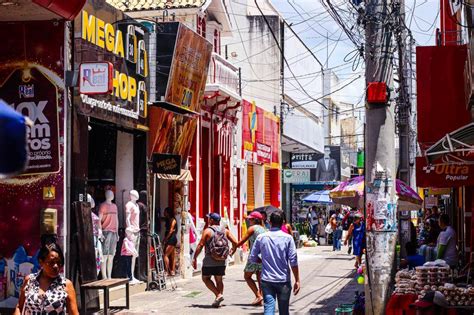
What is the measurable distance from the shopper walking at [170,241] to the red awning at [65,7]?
784cm

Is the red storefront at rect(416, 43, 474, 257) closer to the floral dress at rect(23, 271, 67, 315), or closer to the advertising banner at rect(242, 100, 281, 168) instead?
the floral dress at rect(23, 271, 67, 315)

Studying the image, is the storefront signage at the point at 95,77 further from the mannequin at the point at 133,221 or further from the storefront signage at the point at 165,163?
the storefront signage at the point at 165,163

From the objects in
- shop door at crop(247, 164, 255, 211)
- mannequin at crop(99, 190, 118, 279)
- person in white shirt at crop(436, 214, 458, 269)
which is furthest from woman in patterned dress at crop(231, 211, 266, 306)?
shop door at crop(247, 164, 255, 211)

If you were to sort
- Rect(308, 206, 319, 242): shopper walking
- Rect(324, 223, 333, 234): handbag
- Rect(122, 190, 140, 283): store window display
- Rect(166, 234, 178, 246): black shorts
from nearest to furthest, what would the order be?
Rect(122, 190, 140, 283): store window display < Rect(166, 234, 178, 246): black shorts < Rect(324, 223, 333, 234): handbag < Rect(308, 206, 319, 242): shopper walking

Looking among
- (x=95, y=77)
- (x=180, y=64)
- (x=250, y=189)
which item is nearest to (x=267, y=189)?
(x=250, y=189)

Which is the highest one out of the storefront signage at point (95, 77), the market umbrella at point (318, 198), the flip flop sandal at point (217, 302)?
the storefront signage at point (95, 77)

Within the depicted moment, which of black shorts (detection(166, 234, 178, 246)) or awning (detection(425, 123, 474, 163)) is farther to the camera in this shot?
black shorts (detection(166, 234, 178, 246))

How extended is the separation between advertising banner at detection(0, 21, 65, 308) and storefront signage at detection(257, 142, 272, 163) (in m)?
18.3

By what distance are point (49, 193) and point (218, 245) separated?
10.4ft

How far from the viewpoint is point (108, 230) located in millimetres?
16688

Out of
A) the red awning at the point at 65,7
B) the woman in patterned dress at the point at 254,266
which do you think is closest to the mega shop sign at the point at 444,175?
the woman in patterned dress at the point at 254,266

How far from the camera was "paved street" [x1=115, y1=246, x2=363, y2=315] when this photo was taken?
1512 cm

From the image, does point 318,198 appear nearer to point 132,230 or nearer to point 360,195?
point 360,195

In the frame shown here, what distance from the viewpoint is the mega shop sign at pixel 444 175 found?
53.3 feet
